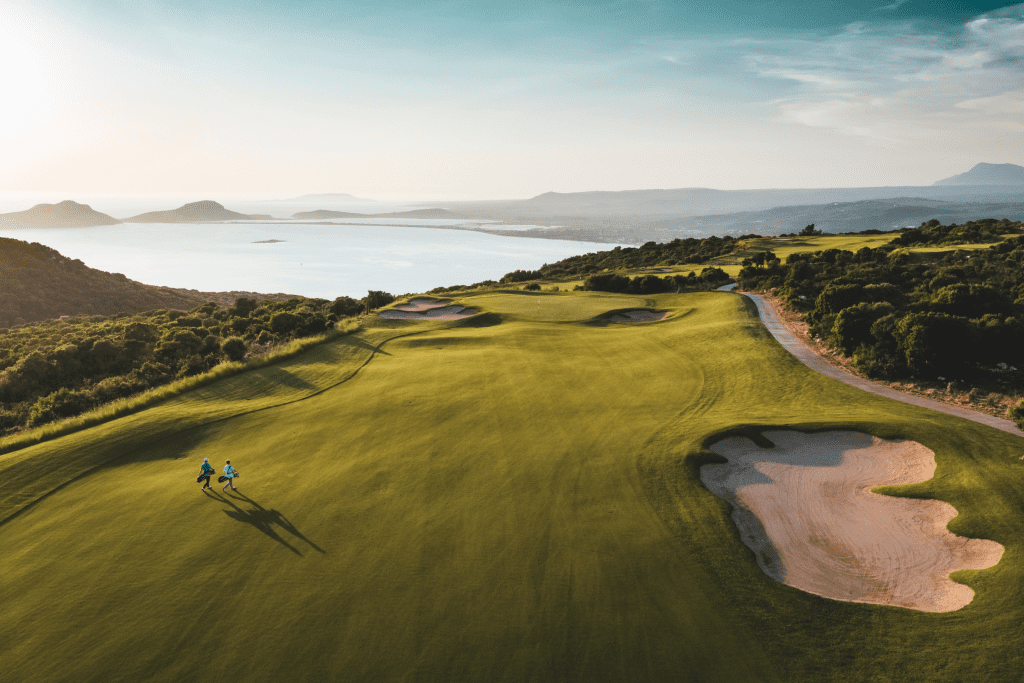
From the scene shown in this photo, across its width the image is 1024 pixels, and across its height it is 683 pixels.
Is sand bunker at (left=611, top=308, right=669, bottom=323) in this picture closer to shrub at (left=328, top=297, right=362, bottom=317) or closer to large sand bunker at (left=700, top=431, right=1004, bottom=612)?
large sand bunker at (left=700, top=431, right=1004, bottom=612)

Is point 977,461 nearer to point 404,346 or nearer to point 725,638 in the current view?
point 725,638

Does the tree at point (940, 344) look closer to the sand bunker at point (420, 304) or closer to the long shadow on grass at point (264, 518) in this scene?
the long shadow on grass at point (264, 518)

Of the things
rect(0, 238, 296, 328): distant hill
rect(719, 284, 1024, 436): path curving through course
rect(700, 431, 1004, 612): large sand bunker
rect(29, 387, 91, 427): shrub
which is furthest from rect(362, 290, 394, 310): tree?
rect(0, 238, 296, 328): distant hill

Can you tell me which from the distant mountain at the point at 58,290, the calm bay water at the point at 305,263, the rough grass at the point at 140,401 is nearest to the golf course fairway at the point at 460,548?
the rough grass at the point at 140,401

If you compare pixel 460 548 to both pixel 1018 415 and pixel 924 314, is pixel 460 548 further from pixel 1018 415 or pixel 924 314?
pixel 924 314

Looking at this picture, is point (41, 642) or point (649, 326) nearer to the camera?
point (41, 642)

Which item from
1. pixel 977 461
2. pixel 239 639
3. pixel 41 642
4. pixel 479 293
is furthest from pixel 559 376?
pixel 479 293

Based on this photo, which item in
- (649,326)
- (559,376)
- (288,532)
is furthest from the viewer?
(649,326)
